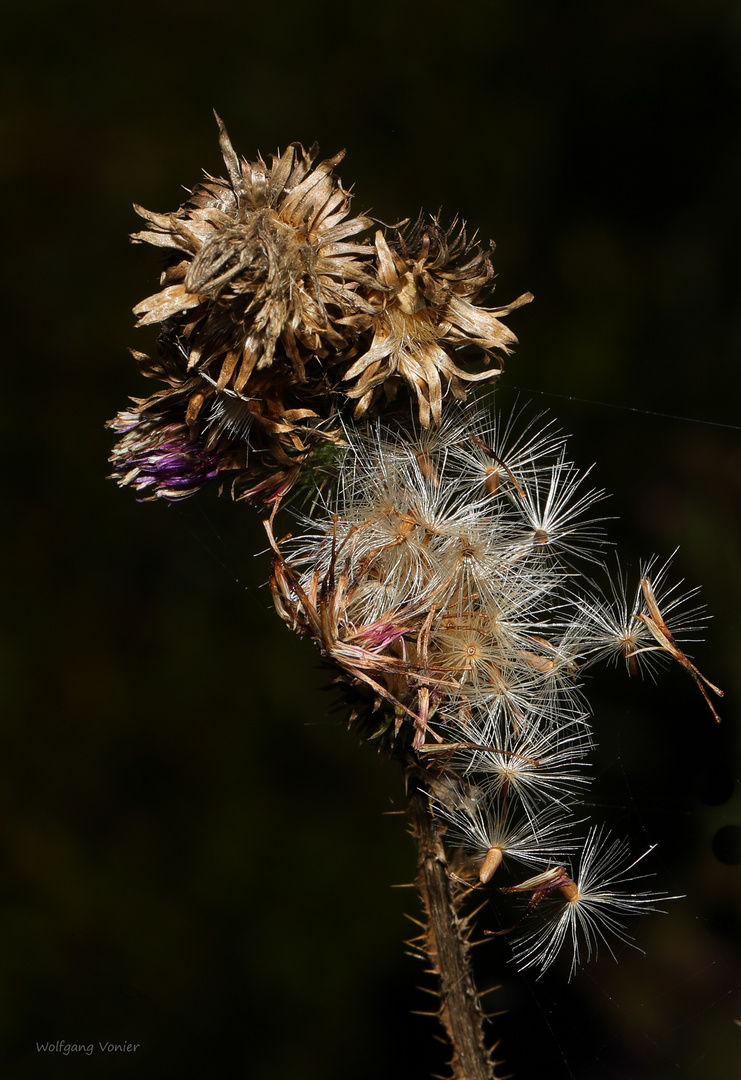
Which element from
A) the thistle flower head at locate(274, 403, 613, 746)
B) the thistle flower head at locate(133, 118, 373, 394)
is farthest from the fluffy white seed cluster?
the thistle flower head at locate(133, 118, 373, 394)

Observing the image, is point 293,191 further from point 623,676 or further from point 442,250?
point 623,676

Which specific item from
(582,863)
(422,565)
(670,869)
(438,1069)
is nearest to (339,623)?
(422,565)

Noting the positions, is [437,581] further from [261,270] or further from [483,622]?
[261,270]

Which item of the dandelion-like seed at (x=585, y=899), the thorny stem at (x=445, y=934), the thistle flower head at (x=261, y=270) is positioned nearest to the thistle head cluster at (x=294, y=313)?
the thistle flower head at (x=261, y=270)

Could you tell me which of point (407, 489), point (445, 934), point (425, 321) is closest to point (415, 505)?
point (407, 489)

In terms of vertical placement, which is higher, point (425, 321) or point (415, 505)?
point (425, 321)

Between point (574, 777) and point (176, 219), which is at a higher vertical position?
point (176, 219)
